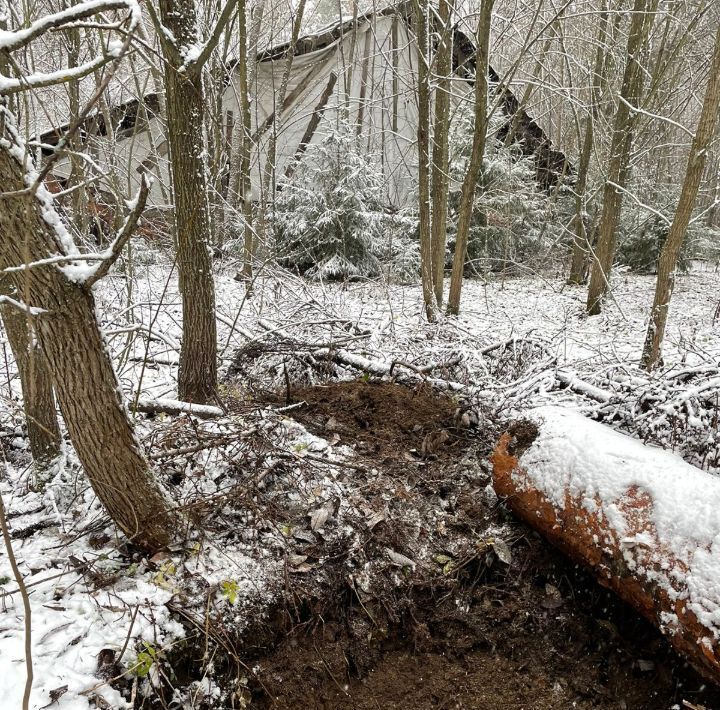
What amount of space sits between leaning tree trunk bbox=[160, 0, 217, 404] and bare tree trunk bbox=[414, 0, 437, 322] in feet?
12.1

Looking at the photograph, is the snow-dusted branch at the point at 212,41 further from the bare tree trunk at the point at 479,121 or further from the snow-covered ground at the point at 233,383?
the bare tree trunk at the point at 479,121

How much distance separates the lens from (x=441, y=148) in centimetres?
719

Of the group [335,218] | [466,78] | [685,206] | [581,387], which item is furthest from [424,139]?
[466,78]

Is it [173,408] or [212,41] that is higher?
[212,41]

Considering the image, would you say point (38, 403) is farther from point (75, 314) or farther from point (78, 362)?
point (75, 314)

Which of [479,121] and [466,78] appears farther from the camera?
[466,78]

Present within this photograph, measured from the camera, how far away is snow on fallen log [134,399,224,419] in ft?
12.0

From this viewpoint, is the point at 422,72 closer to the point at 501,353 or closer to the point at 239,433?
the point at 501,353

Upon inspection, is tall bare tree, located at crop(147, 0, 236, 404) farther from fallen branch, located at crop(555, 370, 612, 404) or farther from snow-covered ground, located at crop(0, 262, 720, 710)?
fallen branch, located at crop(555, 370, 612, 404)

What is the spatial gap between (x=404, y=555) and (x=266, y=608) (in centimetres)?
87

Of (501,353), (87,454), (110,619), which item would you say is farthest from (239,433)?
(501,353)

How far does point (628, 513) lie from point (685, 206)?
3.79m

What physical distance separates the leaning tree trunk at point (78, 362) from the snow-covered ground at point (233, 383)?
0.27 m

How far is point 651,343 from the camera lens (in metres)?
5.16
